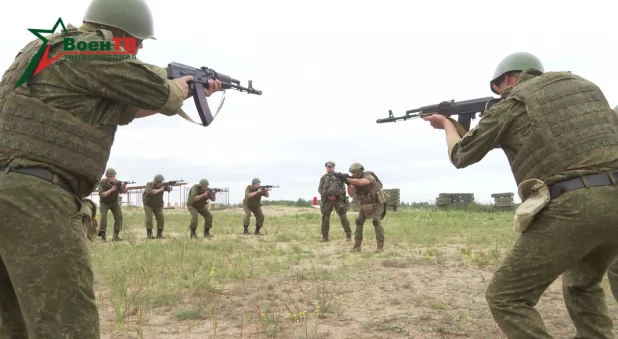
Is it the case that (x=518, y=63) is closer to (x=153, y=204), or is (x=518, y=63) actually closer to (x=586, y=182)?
(x=586, y=182)

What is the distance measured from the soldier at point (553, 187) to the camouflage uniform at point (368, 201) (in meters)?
7.39

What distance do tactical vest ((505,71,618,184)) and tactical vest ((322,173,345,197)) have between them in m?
10.7

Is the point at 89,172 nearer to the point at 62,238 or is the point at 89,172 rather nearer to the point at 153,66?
the point at 62,238

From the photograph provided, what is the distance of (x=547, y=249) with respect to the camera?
2760 mm

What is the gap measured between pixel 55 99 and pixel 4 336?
1.20m

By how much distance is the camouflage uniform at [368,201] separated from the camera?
416 inches

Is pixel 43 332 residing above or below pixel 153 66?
below

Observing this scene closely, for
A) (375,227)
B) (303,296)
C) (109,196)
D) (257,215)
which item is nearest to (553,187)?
(303,296)

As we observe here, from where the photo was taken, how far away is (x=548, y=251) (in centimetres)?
276

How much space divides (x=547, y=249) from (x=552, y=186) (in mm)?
377

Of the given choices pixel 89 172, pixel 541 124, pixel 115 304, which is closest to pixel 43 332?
pixel 89 172

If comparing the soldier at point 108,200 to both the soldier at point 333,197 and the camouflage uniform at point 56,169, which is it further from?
the camouflage uniform at point 56,169

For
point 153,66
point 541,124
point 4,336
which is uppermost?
point 153,66

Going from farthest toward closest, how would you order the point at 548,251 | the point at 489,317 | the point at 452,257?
the point at 452,257 → the point at 489,317 → the point at 548,251
